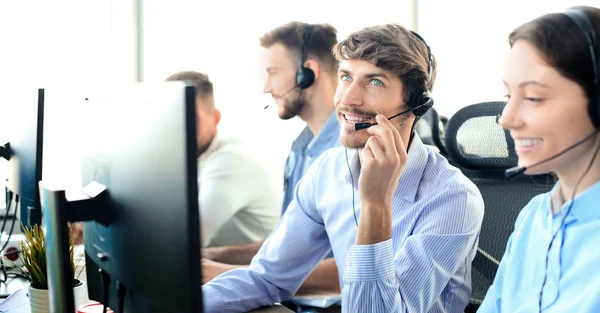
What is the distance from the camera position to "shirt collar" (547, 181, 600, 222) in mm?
891

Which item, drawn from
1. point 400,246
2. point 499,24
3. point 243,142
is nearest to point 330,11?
point 499,24

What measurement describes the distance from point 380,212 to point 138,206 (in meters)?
0.57

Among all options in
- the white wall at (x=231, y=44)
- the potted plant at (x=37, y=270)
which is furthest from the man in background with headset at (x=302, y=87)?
the potted plant at (x=37, y=270)

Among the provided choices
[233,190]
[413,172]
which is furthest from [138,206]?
[233,190]

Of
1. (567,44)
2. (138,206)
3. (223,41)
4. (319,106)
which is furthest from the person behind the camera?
(223,41)

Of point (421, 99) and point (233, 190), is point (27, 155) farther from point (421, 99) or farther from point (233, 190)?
point (421, 99)

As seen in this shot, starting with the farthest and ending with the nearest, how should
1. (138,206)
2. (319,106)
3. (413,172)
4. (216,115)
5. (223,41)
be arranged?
(223,41), (216,115), (319,106), (413,172), (138,206)

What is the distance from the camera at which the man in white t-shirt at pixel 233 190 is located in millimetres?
2197

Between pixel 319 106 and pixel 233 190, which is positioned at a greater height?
pixel 319 106

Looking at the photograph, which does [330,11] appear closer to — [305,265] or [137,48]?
[137,48]

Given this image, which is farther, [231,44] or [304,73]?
[231,44]

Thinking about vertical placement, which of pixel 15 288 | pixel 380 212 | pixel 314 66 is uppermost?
pixel 314 66

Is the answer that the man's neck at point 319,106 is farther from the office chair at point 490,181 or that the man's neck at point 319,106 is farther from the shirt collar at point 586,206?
the shirt collar at point 586,206

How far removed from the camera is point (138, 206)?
767 millimetres
